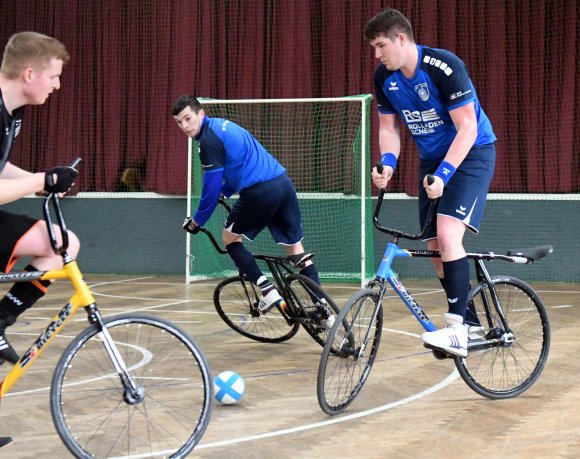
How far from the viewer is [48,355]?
541 cm

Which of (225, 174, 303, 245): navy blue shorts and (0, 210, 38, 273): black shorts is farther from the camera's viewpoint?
(225, 174, 303, 245): navy blue shorts

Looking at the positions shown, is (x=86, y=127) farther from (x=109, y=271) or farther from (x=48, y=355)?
(x=48, y=355)

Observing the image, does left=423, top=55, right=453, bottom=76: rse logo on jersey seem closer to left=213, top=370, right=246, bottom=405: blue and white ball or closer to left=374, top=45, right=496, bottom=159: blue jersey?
left=374, top=45, right=496, bottom=159: blue jersey

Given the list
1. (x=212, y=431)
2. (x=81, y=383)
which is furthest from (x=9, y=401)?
(x=212, y=431)

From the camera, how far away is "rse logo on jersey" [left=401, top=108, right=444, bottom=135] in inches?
163

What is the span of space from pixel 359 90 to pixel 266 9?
1.53 metres

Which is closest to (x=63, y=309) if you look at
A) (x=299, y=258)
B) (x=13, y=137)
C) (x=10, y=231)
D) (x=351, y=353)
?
(x=10, y=231)

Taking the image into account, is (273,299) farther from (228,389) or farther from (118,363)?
(118,363)

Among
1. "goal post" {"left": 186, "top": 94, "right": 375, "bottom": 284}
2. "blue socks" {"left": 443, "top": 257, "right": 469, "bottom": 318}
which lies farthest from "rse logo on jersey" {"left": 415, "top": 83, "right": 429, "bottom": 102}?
"goal post" {"left": 186, "top": 94, "right": 375, "bottom": 284}

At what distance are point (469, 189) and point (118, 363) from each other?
1914 millimetres

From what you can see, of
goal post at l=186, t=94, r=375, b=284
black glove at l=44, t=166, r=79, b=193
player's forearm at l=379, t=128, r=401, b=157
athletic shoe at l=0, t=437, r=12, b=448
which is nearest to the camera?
black glove at l=44, t=166, r=79, b=193

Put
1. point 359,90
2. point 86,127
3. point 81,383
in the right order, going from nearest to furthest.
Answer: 1. point 81,383
2. point 359,90
3. point 86,127

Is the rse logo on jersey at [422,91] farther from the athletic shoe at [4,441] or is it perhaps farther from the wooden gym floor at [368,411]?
the athletic shoe at [4,441]

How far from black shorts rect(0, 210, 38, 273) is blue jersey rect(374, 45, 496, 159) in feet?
6.17
